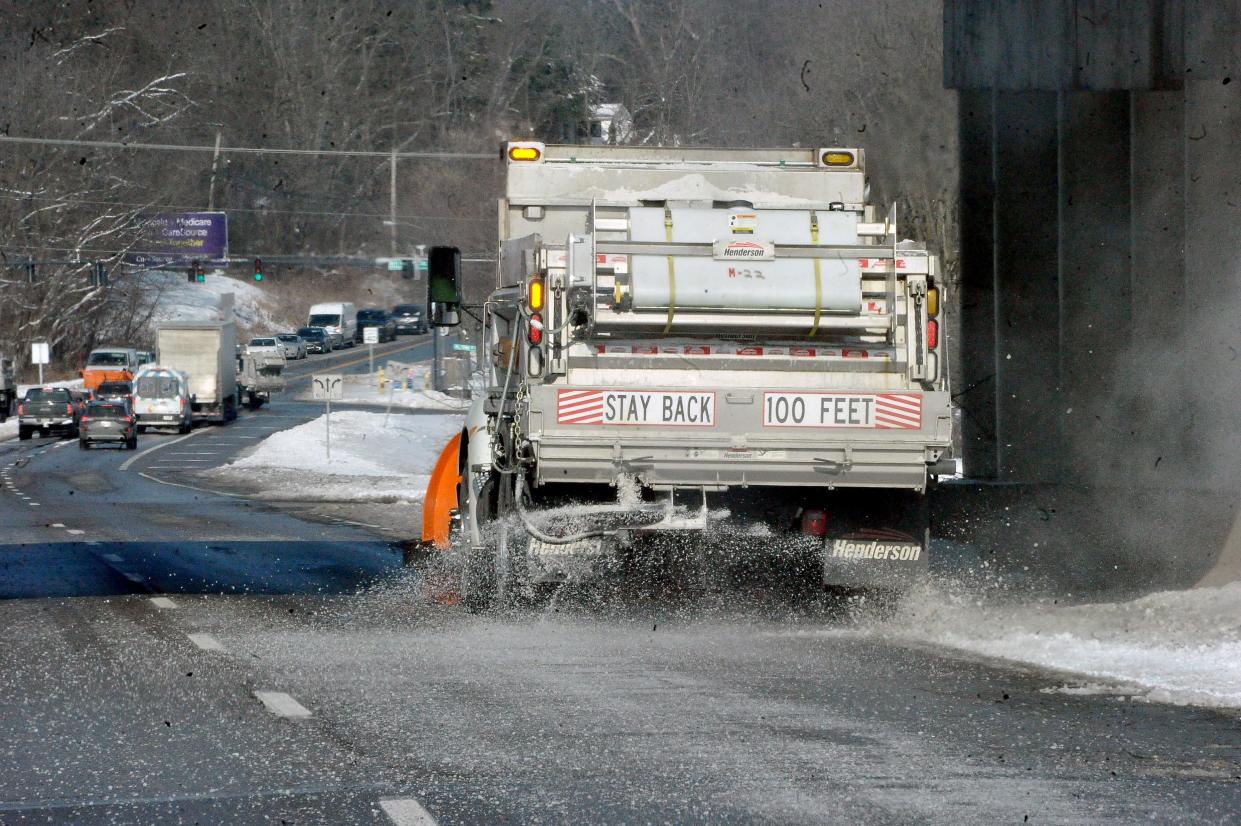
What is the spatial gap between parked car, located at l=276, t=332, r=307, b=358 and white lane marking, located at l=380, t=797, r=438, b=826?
9361cm

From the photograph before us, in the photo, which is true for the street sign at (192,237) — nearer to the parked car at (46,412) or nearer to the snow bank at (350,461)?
the parked car at (46,412)

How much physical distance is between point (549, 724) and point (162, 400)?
5263 centimetres

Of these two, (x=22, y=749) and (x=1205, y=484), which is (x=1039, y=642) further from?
(x=22, y=749)

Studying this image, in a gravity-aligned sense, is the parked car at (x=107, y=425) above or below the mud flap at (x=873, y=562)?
Result: below

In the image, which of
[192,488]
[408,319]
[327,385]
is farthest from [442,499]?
[408,319]

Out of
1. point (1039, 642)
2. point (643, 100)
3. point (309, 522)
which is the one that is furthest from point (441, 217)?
point (1039, 642)

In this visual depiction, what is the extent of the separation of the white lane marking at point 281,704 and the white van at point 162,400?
168ft

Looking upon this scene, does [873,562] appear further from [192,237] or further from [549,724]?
[192,237]

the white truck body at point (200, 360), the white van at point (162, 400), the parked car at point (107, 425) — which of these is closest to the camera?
the parked car at point (107, 425)

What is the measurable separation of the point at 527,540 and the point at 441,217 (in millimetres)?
80231

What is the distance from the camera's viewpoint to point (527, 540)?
39.5 ft

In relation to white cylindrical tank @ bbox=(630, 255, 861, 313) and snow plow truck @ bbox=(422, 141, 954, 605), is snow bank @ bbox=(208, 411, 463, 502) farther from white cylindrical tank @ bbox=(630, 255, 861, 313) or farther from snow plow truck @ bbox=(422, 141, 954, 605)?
white cylindrical tank @ bbox=(630, 255, 861, 313)

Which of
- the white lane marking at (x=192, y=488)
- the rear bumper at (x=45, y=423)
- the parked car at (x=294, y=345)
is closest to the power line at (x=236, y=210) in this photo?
the parked car at (x=294, y=345)

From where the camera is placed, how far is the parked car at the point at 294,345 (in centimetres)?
9912
